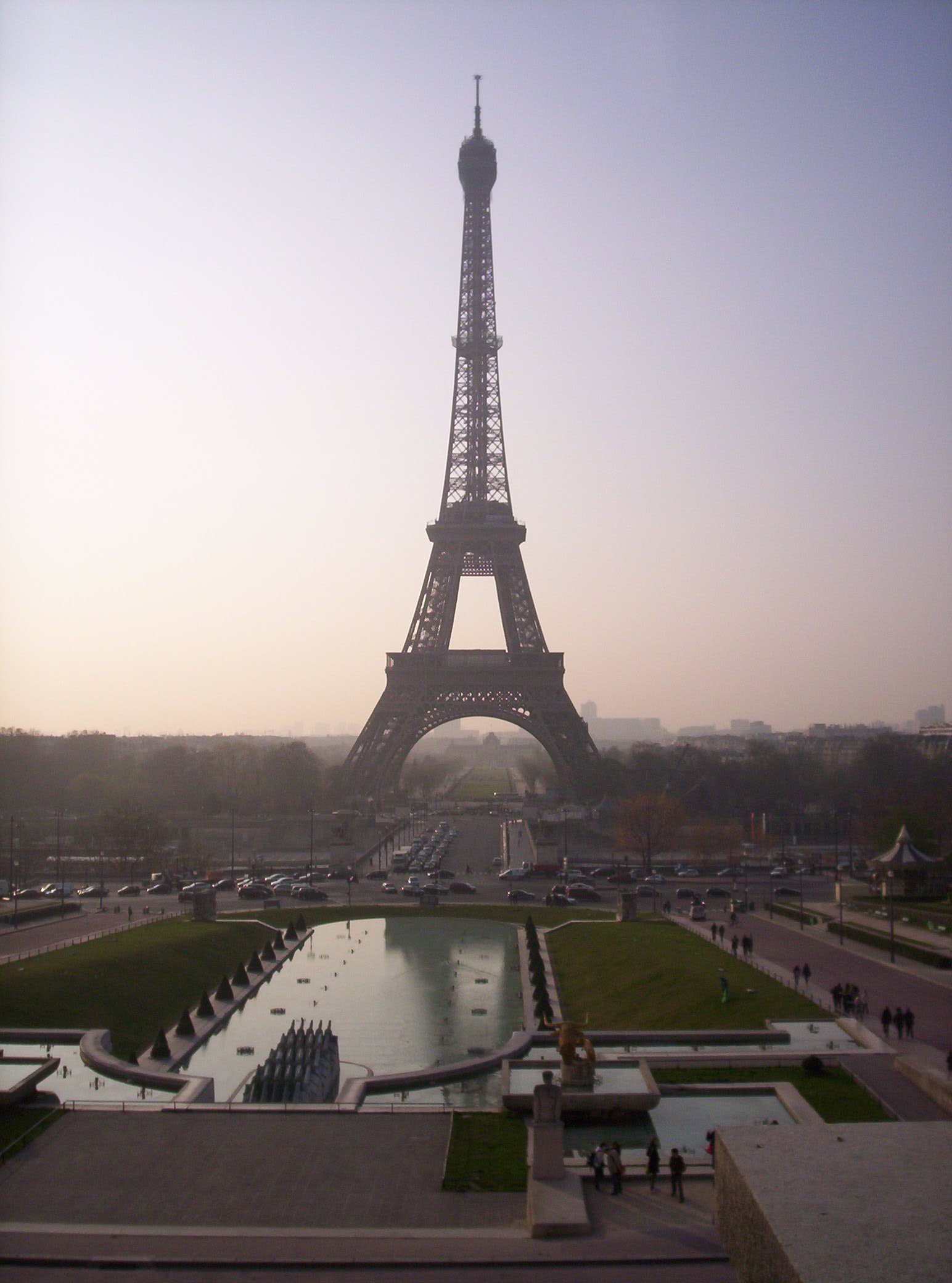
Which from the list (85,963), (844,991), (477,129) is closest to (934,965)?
(844,991)

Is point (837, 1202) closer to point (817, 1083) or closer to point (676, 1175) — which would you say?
point (676, 1175)

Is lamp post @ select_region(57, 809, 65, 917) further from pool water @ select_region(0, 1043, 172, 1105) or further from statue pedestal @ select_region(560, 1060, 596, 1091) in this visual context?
statue pedestal @ select_region(560, 1060, 596, 1091)

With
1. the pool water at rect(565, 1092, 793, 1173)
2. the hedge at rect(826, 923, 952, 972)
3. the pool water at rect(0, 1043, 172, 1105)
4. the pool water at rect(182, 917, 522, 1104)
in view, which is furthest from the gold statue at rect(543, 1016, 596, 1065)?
the hedge at rect(826, 923, 952, 972)

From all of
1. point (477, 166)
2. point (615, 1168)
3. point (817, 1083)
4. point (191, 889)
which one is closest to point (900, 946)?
point (817, 1083)

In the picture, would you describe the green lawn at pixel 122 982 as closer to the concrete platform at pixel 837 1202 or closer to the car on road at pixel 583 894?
the concrete platform at pixel 837 1202

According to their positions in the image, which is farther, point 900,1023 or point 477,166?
point 477,166

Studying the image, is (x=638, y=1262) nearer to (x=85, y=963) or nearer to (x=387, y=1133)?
(x=387, y=1133)
